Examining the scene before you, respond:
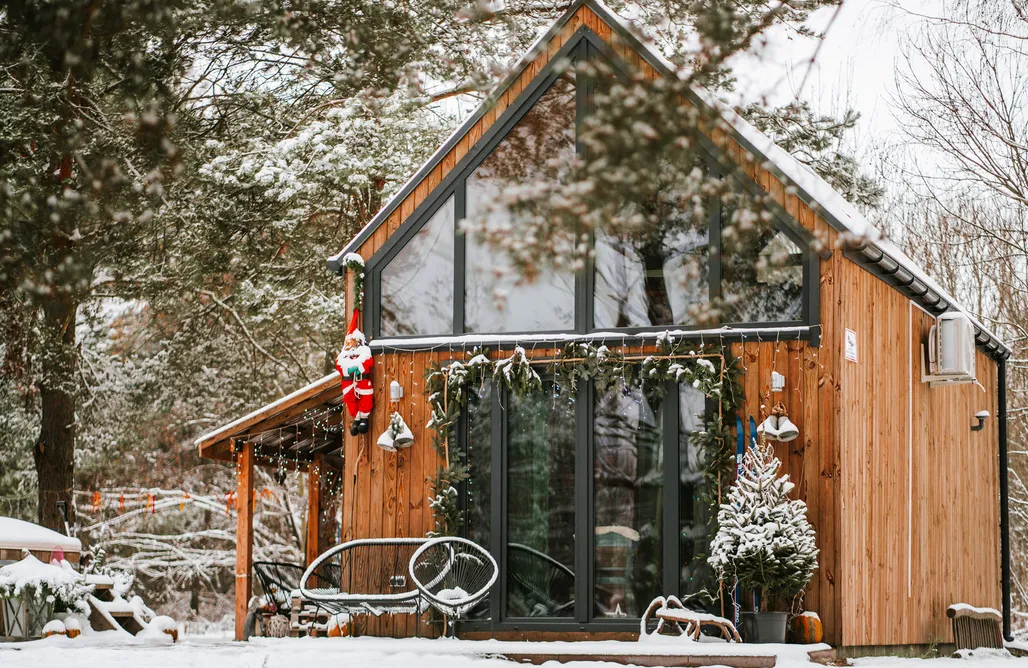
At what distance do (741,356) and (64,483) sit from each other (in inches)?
418

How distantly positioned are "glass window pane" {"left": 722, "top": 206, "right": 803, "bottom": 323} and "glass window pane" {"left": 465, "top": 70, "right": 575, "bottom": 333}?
1.17m

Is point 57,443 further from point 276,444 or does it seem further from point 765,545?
point 765,545

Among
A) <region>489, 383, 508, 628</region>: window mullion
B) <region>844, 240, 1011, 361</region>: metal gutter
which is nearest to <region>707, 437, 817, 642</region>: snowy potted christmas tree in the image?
<region>844, 240, 1011, 361</region>: metal gutter

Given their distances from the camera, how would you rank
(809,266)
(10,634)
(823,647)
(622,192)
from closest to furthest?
(622,192), (823,647), (809,266), (10,634)

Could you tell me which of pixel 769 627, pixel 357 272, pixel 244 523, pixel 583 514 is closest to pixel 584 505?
pixel 583 514

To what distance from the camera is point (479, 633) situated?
8445 mm

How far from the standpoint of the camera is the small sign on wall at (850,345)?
25.8ft

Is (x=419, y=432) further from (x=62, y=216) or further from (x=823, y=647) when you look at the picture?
(x=62, y=216)

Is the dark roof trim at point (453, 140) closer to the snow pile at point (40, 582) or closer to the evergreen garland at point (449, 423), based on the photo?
the evergreen garland at point (449, 423)

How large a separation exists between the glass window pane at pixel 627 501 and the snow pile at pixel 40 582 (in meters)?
4.78

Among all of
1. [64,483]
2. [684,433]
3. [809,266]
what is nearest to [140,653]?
[684,433]

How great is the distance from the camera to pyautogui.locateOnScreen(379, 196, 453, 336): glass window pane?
902 cm

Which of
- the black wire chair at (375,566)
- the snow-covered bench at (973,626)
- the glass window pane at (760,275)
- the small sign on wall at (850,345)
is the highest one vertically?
the glass window pane at (760,275)

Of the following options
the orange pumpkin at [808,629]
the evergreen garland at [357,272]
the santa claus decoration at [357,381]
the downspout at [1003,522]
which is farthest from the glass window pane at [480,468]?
the downspout at [1003,522]
